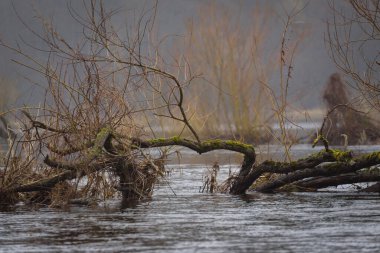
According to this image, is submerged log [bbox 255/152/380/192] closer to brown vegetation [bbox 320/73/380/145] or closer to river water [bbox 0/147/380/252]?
river water [bbox 0/147/380/252]

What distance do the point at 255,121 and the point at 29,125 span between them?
22.7m

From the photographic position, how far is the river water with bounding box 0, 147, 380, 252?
33.1 feet

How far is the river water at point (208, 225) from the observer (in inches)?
397

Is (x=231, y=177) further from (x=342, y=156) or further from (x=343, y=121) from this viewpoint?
(x=343, y=121)

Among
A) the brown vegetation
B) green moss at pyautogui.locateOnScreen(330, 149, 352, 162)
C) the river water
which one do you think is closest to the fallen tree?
green moss at pyautogui.locateOnScreen(330, 149, 352, 162)

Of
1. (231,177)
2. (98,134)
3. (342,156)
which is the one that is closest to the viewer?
(98,134)

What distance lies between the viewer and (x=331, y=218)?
40.9 feet

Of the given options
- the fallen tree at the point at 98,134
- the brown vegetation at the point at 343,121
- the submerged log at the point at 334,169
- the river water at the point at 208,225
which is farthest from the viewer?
the brown vegetation at the point at 343,121

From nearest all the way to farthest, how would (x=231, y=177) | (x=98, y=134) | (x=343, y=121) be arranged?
(x=98, y=134) → (x=231, y=177) → (x=343, y=121)

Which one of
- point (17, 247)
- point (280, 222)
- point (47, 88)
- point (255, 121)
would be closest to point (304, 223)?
point (280, 222)

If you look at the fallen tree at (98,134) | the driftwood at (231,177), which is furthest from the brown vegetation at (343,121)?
the fallen tree at (98,134)

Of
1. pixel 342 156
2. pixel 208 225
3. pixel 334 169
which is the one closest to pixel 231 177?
pixel 334 169

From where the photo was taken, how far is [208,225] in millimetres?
12039

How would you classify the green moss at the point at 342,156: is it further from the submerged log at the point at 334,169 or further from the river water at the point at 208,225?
the river water at the point at 208,225
